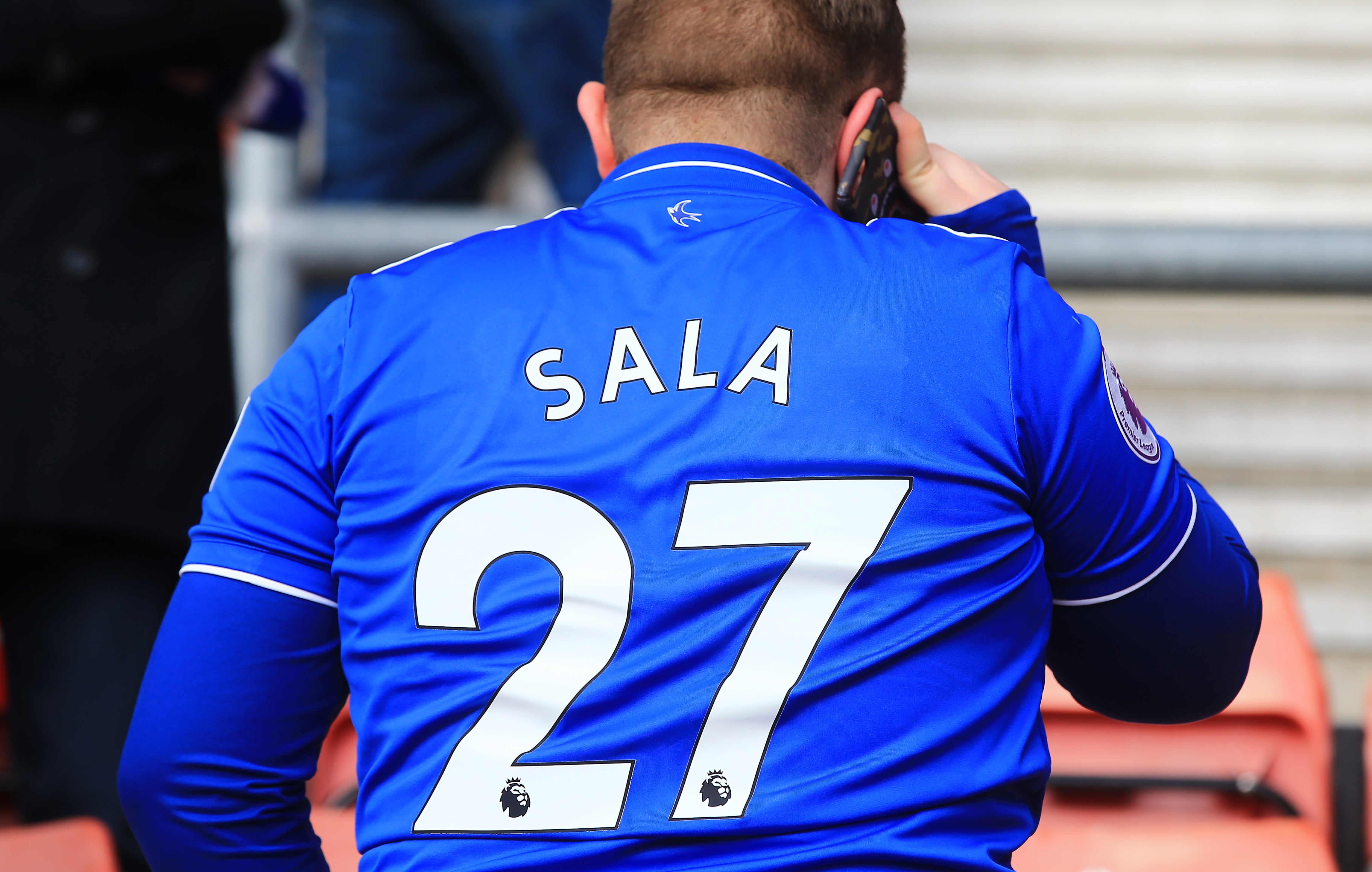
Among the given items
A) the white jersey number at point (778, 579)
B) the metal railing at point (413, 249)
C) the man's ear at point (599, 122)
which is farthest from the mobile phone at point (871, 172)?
the metal railing at point (413, 249)

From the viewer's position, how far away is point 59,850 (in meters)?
1.80

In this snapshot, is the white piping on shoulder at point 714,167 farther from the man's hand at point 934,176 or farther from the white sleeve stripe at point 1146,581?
the white sleeve stripe at point 1146,581

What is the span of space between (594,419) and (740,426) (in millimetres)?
117

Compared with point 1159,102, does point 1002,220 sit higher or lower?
higher

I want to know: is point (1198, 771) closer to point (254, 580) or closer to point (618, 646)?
point (618, 646)

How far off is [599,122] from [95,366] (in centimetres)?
108

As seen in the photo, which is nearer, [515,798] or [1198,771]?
[515,798]

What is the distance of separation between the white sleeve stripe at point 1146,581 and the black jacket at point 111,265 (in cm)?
148

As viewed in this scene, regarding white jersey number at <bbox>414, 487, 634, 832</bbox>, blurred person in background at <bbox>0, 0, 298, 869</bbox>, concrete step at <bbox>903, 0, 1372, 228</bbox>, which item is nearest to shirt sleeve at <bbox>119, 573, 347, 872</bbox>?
white jersey number at <bbox>414, 487, 634, 832</bbox>

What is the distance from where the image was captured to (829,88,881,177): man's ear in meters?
1.45

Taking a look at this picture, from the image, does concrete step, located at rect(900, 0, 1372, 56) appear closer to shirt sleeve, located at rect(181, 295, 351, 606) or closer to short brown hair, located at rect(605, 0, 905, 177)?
short brown hair, located at rect(605, 0, 905, 177)

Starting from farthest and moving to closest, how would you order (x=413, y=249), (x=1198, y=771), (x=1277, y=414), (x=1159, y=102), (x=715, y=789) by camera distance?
(x=1159, y=102), (x=1277, y=414), (x=413, y=249), (x=1198, y=771), (x=715, y=789)

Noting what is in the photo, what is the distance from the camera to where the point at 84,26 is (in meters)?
2.18

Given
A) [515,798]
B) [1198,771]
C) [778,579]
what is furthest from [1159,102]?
[515,798]
